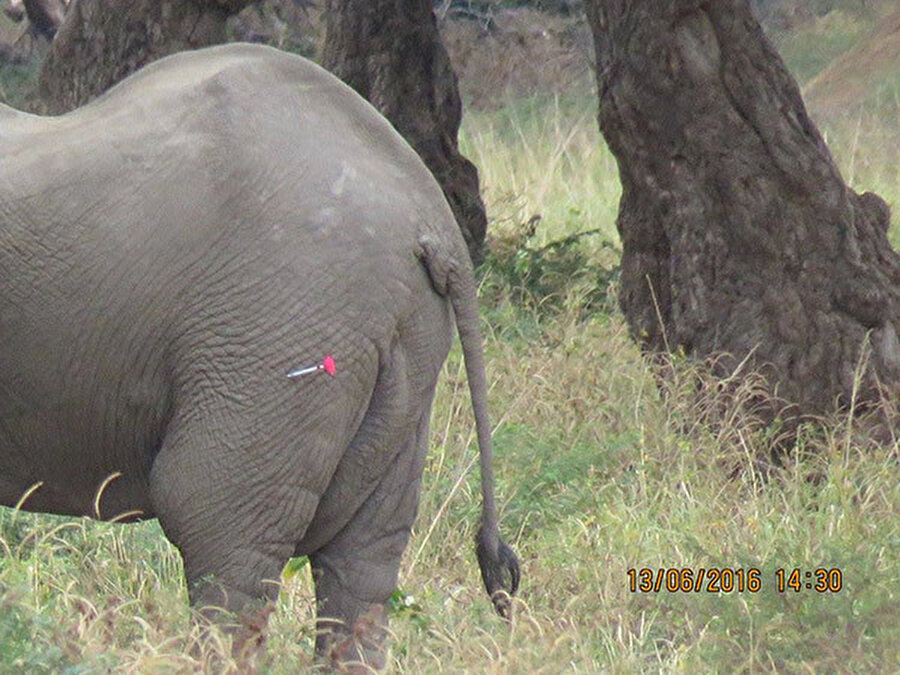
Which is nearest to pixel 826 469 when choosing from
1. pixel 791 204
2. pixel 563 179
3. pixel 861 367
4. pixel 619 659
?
pixel 861 367

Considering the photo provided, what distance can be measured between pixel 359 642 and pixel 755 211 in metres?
3.03

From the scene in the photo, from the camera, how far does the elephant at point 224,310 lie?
154 inches

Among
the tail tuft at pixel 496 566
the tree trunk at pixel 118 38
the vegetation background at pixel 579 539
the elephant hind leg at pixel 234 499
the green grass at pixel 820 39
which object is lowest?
the green grass at pixel 820 39

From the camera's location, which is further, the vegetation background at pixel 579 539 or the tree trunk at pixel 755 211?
the tree trunk at pixel 755 211

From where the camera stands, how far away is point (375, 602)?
13.9 ft

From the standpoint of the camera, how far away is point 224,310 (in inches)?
154

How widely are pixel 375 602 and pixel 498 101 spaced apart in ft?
51.4

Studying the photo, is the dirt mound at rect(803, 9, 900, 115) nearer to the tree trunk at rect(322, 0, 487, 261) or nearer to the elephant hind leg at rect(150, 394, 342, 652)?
the tree trunk at rect(322, 0, 487, 261)

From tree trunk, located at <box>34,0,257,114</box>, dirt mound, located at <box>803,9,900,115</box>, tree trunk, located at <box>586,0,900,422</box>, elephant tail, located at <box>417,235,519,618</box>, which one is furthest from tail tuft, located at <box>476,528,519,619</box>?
dirt mound, located at <box>803,9,900,115</box>

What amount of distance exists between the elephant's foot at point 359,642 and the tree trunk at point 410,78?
18.2ft

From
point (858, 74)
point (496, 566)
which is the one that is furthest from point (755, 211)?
point (858, 74)
